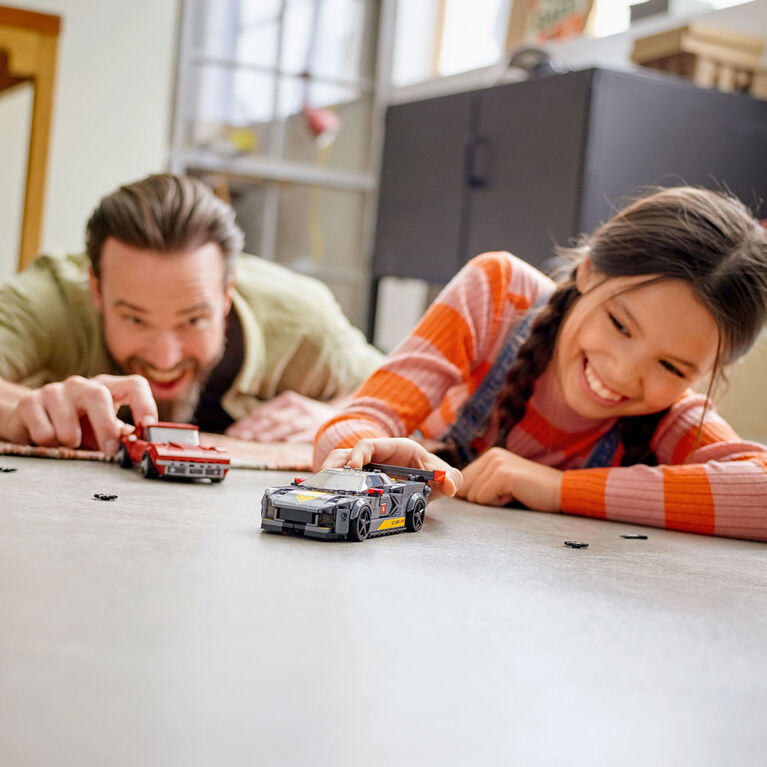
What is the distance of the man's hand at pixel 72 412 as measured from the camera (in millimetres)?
1427

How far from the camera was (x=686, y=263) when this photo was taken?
1.33m

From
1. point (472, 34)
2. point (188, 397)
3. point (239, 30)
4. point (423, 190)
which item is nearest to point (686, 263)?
point (188, 397)

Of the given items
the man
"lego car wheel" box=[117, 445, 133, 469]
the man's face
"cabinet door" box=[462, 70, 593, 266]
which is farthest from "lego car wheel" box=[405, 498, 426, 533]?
"cabinet door" box=[462, 70, 593, 266]

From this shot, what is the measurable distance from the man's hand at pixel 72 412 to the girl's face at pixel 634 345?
0.57 meters

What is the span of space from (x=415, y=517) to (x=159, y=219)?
914 mm

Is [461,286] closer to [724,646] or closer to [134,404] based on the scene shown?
[134,404]

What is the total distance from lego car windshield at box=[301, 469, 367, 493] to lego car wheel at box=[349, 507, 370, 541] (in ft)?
0.08

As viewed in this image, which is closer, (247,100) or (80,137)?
(80,137)

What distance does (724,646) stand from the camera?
724mm

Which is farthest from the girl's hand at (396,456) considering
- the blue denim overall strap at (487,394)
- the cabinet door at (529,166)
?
the cabinet door at (529,166)

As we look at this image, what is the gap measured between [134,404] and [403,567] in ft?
2.32

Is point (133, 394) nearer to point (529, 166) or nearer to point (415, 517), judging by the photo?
point (415, 517)

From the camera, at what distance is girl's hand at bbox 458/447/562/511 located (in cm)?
133

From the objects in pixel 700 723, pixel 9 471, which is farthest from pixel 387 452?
pixel 700 723
